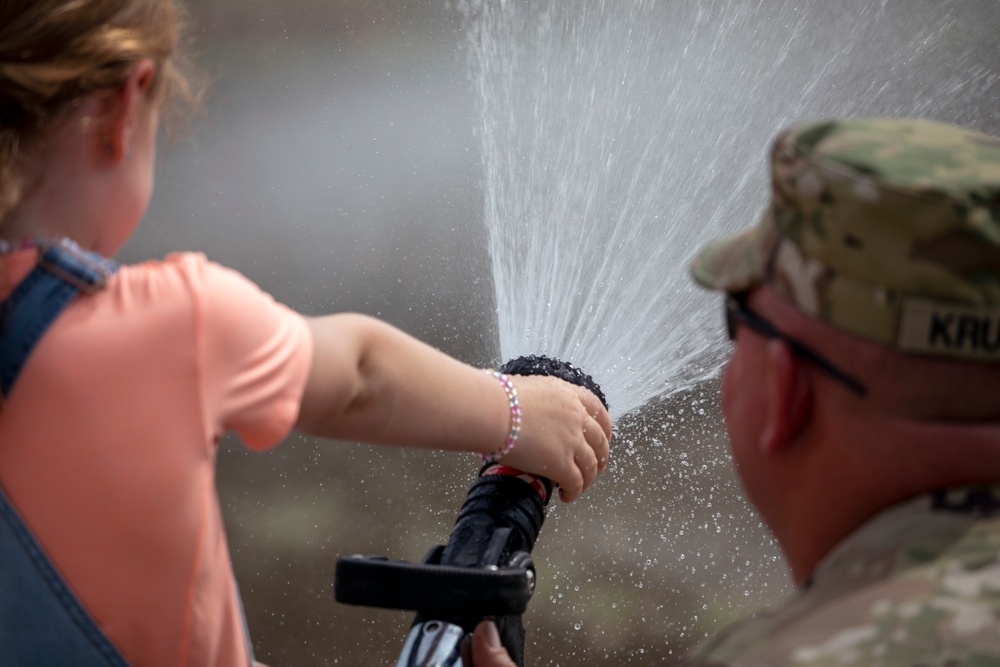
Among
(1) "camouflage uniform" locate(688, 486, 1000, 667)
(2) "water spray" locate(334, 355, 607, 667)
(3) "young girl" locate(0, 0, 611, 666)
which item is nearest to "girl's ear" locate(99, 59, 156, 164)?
(3) "young girl" locate(0, 0, 611, 666)

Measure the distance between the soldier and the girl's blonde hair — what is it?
1.17ft

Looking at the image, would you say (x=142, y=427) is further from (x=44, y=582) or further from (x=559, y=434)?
(x=559, y=434)

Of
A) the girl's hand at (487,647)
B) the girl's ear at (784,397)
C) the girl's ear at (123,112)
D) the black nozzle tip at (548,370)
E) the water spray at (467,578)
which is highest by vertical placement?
the girl's ear at (123,112)

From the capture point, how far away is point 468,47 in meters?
1.90

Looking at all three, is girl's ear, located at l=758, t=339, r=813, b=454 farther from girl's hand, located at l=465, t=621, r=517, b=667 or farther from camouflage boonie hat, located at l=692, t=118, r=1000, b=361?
girl's hand, located at l=465, t=621, r=517, b=667

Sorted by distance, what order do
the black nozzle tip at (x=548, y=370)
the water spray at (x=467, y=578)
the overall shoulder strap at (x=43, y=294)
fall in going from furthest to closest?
the black nozzle tip at (x=548, y=370) < the water spray at (x=467, y=578) < the overall shoulder strap at (x=43, y=294)

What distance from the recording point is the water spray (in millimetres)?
786

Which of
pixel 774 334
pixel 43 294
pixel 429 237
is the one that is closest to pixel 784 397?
pixel 774 334

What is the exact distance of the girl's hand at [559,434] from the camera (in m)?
0.88

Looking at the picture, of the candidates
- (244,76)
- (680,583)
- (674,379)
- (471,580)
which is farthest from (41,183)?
(244,76)

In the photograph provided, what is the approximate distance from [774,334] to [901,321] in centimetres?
7

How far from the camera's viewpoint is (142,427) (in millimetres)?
639

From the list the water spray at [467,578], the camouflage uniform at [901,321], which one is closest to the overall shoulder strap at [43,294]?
the water spray at [467,578]

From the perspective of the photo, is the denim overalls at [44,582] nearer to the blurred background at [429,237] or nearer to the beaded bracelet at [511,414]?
the beaded bracelet at [511,414]
